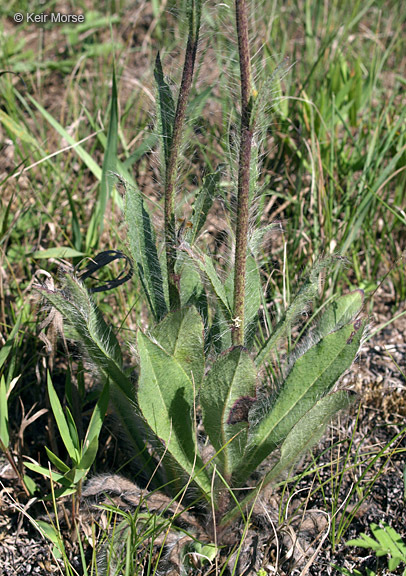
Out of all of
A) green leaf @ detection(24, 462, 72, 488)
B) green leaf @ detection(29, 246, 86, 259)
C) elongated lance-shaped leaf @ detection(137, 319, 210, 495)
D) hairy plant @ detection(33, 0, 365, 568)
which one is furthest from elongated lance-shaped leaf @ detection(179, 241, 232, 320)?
green leaf @ detection(29, 246, 86, 259)

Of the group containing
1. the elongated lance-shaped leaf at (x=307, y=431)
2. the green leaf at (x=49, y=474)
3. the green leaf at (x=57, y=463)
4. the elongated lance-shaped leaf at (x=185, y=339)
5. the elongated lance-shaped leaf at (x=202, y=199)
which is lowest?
the green leaf at (x=49, y=474)

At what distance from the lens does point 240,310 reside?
1677 mm

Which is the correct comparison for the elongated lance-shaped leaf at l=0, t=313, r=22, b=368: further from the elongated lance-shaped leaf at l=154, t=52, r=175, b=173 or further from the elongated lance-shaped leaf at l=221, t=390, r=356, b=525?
the elongated lance-shaped leaf at l=221, t=390, r=356, b=525

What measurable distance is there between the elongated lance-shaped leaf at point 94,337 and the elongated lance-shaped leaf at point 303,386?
376 millimetres

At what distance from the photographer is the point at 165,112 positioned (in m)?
1.76

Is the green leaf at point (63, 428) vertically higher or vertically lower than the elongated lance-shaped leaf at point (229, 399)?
lower

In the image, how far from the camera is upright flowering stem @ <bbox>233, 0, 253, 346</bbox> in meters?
1.40

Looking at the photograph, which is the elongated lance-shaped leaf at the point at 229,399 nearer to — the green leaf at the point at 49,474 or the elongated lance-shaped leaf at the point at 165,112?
the green leaf at the point at 49,474

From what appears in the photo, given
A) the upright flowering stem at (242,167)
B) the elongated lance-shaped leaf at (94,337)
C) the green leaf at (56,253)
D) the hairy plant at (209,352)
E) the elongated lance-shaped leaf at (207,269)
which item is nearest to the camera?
the upright flowering stem at (242,167)

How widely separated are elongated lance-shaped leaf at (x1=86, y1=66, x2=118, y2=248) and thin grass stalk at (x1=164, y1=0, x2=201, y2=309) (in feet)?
1.65

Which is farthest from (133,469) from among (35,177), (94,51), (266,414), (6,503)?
(94,51)

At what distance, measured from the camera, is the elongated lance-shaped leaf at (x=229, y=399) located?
1.59 metres

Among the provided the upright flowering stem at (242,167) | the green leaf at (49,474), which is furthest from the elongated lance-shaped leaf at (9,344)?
the upright flowering stem at (242,167)

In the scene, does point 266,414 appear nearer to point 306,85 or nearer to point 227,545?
point 227,545
